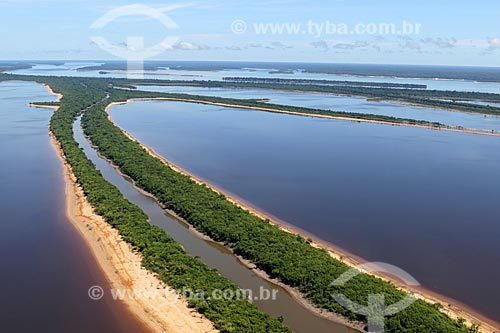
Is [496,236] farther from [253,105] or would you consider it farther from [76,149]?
[253,105]

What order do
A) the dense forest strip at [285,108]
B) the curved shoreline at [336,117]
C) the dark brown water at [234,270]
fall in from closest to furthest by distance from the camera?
1. the dark brown water at [234,270]
2. the curved shoreline at [336,117]
3. the dense forest strip at [285,108]

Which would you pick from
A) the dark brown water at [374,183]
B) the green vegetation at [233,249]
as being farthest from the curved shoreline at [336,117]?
the green vegetation at [233,249]

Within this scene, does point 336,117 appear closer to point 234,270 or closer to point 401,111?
point 401,111

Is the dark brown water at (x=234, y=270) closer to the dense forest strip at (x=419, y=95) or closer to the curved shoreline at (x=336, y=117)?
the curved shoreline at (x=336, y=117)

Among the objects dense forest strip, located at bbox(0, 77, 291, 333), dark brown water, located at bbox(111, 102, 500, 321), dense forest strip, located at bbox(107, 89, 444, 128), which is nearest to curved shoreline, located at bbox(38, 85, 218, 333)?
dense forest strip, located at bbox(0, 77, 291, 333)

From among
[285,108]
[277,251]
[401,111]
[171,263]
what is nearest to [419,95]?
[401,111]

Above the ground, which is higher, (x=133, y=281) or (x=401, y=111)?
(x=401, y=111)
